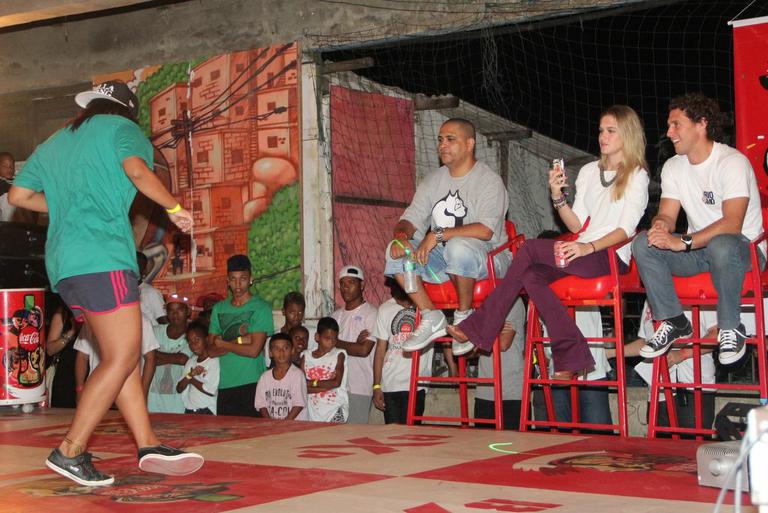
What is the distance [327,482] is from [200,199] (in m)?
5.58

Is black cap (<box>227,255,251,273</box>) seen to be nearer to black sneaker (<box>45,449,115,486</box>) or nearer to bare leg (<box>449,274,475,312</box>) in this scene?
bare leg (<box>449,274,475,312</box>)

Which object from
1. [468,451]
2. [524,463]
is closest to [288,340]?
[468,451]

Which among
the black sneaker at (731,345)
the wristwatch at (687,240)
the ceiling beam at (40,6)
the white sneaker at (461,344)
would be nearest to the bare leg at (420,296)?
the white sneaker at (461,344)

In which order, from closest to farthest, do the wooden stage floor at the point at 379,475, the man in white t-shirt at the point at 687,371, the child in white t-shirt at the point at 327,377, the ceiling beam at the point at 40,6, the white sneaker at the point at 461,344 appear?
the wooden stage floor at the point at 379,475
the white sneaker at the point at 461,344
the man in white t-shirt at the point at 687,371
the child in white t-shirt at the point at 327,377
the ceiling beam at the point at 40,6

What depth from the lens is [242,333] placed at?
7.10m

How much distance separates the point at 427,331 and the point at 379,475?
1663 mm

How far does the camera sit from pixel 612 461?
12.7 feet

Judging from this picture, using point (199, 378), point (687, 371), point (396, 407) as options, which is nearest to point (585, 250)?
point (687, 371)

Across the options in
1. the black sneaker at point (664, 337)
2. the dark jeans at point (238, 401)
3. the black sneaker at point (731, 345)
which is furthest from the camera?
the dark jeans at point (238, 401)

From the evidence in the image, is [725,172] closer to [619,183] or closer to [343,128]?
[619,183]

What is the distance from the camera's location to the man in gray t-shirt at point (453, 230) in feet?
17.2

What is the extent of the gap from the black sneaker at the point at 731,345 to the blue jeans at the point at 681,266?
0.04m

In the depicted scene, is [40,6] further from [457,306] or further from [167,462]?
[167,462]

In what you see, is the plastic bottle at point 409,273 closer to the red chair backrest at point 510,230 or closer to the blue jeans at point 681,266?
the red chair backrest at point 510,230
